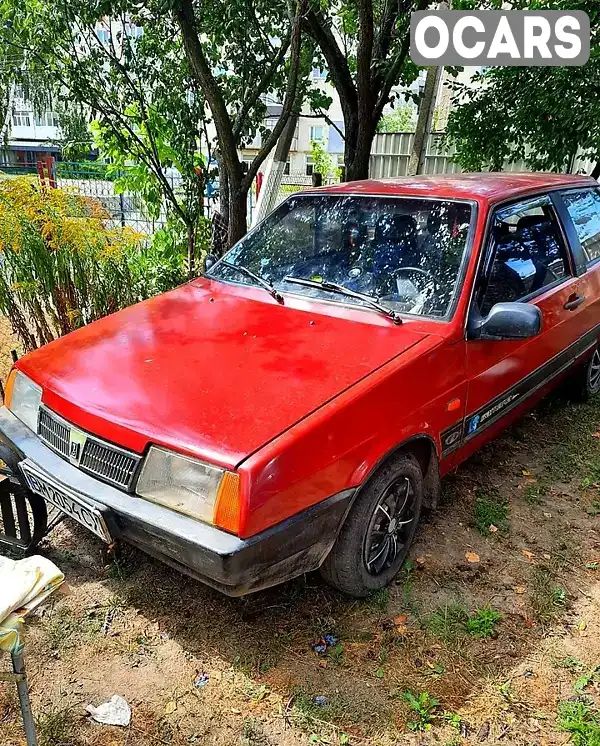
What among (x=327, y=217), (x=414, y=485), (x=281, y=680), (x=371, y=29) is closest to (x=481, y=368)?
(x=414, y=485)

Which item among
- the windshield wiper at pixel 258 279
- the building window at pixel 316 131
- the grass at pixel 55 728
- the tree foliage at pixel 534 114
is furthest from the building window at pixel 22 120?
the grass at pixel 55 728

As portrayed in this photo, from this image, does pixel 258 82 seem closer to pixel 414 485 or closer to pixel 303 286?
pixel 303 286

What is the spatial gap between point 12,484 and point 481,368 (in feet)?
7.70

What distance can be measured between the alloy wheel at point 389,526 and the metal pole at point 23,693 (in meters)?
1.36

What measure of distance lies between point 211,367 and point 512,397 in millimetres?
1810

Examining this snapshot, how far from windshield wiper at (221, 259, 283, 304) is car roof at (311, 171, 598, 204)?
2.38 ft

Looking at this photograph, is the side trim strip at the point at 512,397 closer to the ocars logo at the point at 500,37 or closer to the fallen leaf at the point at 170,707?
the fallen leaf at the point at 170,707

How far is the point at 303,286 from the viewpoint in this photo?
125 inches

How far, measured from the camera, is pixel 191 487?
2.12 meters

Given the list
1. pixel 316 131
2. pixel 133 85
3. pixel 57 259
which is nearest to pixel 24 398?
pixel 57 259

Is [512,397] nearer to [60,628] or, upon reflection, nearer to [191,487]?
[191,487]

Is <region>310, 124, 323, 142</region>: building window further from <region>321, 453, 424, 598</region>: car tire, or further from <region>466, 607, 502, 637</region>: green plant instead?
<region>466, 607, 502, 637</region>: green plant

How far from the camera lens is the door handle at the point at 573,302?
145 inches

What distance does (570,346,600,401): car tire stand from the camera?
4.56 m
